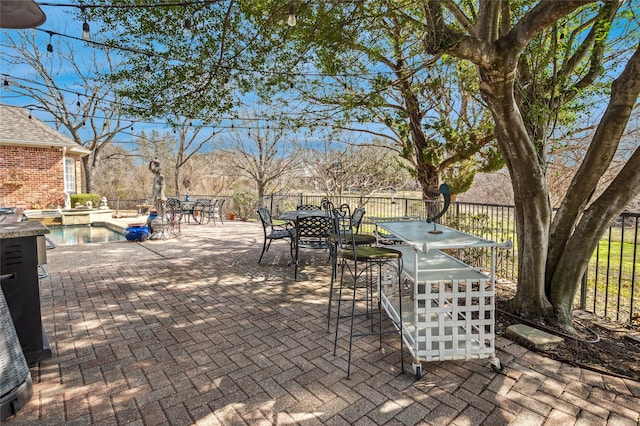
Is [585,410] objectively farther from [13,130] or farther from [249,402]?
[13,130]

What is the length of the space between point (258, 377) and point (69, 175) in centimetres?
1516

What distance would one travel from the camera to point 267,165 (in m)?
15.1

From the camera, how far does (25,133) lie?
40.9 ft

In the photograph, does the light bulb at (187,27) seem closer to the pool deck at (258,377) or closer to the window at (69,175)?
the pool deck at (258,377)

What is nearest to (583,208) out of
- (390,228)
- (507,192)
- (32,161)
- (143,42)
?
(390,228)

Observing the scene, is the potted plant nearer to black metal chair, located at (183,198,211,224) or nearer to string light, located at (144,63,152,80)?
black metal chair, located at (183,198,211,224)

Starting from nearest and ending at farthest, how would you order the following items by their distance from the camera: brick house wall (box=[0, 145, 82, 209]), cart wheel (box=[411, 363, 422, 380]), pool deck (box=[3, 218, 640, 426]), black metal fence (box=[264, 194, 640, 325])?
pool deck (box=[3, 218, 640, 426])
cart wheel (box=[411, 363, 422, 380])
black metal fence (box=[264, 194, 640, 325])
brick house wall (box=[0, 145, 82, 209])

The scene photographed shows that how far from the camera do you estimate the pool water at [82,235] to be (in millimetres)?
8875

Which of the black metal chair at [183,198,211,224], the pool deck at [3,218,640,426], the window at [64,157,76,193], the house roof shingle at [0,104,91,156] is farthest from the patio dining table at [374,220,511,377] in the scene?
the window at [64,157,76,193]

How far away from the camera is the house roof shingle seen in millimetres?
11906

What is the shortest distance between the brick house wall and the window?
429 mm

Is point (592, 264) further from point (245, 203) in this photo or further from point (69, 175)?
point (69, 175)

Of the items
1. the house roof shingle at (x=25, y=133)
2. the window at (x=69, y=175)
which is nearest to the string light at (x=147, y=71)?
the house roof shingle at (x=25, y=133)

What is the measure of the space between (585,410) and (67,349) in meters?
3.53
